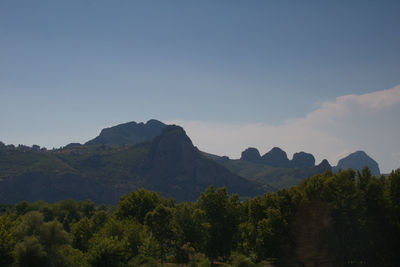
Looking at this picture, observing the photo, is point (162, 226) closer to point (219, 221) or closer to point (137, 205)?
point (219, 221)

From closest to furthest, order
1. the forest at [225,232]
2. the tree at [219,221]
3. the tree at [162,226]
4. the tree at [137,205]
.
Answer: the forest at [225,232] → the tree at [162,226] → the tree at [219,221] → the tree at [137,205]

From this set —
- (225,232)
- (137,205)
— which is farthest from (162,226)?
(225,232)

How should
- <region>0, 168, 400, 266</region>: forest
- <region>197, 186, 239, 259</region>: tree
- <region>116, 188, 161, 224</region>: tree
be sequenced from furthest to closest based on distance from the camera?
1. <region>116, 188, 161, 224</region>: tree
2. <region>197, 186, 239, 259</region>: tree
3. <region>0, 168, 400, 266</region>: forest

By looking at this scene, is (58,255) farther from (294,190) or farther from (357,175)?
(357,175)

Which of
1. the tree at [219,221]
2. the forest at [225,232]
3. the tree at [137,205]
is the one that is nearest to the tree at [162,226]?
the forest at [225,232]

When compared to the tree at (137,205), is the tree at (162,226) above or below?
below

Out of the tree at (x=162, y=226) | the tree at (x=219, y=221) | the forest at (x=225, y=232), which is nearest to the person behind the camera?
the forest at (x=225, y=232)

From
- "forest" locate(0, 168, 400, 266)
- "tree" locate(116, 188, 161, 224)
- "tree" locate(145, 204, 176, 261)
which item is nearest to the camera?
"forest" locate(0, 168, 400, 266)

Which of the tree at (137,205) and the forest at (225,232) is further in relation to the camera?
the tree at (137,205)

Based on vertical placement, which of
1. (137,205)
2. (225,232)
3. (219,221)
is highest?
(137,205)

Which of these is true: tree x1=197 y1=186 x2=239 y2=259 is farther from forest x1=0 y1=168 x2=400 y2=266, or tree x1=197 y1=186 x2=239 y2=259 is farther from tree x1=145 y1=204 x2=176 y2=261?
tree x1=145 y1=204 x2=176 y2=261

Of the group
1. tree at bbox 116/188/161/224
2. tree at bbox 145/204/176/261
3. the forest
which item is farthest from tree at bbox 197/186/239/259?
tree at bbox 116/188/161/224

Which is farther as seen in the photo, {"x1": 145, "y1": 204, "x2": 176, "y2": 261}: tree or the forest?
{"x1": 145, "y1": 204, "x2": 176, "y2": 261}: tree

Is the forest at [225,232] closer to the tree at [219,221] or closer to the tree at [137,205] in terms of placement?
the tree at [219,221]
